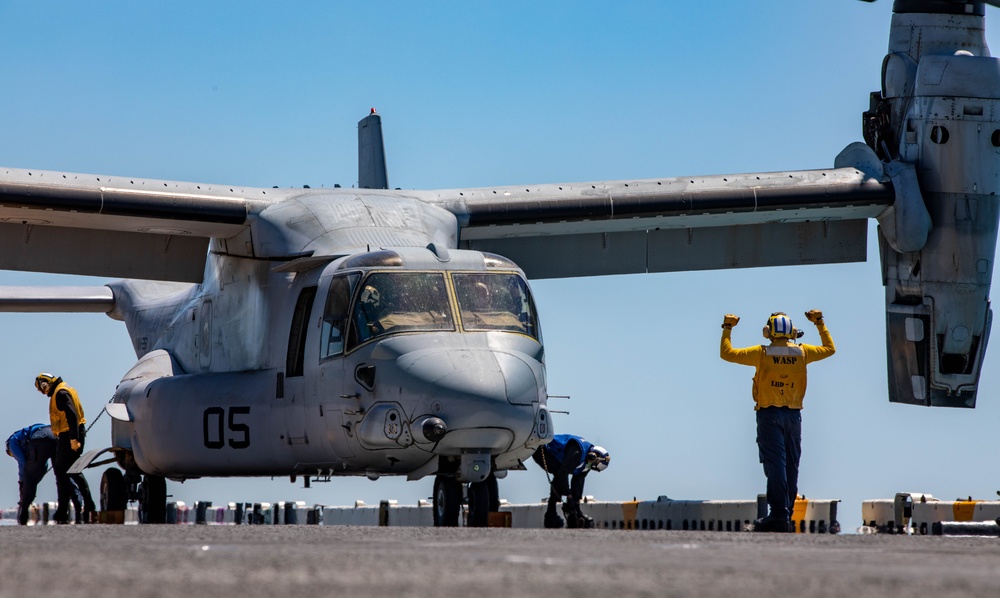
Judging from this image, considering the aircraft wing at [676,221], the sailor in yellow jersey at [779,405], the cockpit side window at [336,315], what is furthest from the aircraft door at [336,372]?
the sailor in yellow jersey at [779,405]

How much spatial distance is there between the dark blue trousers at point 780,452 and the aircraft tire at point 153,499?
23.4 feet

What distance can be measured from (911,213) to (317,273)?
822cm

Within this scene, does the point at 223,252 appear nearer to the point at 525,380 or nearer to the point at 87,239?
the point at 87,239

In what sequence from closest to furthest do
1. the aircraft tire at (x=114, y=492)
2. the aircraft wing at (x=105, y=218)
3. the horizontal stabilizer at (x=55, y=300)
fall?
the aircraft wing at (x=105, y=218) → the aircraft tire at (x=114, y=492) → the horizontal stabilizer at (x=55, y=300)

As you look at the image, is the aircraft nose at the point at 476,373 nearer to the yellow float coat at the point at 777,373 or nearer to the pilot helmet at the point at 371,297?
the pilot helmet at the point at 371,297

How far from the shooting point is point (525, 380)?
12.4 meters

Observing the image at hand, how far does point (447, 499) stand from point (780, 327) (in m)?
3.59

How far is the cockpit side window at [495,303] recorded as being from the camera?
1299cm

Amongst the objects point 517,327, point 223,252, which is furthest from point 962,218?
point 223,252

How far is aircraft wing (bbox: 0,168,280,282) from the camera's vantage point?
613 inches

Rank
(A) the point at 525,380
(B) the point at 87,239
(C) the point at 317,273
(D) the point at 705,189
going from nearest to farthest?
(A) the point at 525,380 < (C) the point at 317,273 < (B) the point at 87,239 < (D) the point at 705,189

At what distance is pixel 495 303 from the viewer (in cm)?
1323

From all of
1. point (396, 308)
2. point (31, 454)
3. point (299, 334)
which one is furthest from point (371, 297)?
point (31, 454)

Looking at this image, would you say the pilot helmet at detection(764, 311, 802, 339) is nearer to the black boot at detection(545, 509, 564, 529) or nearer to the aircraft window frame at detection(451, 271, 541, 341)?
the aircraft window frame at detection(451, 271, 541, 341)
